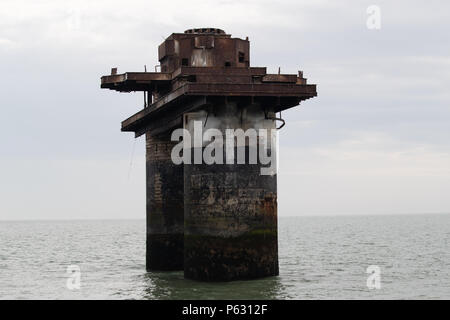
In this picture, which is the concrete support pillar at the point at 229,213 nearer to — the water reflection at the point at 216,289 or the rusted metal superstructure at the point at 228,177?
the rusted metal superstructure at the point at 228,177

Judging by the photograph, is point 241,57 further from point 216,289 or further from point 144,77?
point 216,289

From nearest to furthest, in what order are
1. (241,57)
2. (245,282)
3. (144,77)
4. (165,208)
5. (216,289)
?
(216,289), (245,282), (241,57), (144,77), (165,208)

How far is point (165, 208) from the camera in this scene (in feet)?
123

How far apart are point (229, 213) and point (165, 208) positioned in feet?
26.3

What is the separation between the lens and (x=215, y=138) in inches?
1200

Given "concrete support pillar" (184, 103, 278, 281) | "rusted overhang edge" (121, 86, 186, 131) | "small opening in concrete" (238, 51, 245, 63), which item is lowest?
"concrete support pillar" (184, 103, 278, 281)

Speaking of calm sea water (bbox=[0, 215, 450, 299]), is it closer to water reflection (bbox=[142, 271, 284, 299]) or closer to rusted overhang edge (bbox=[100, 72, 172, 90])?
water reflection (bbox=[142, 271, 284, 299])

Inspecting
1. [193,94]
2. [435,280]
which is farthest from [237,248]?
[435,280]

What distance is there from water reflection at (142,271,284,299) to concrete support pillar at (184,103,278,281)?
389 mm

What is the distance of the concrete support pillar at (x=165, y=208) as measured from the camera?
3709cm

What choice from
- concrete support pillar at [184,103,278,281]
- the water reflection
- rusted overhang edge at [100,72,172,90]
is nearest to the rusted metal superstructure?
concrete support pillar at [184,103,278,281]

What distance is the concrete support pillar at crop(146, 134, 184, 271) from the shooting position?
37.1 meters

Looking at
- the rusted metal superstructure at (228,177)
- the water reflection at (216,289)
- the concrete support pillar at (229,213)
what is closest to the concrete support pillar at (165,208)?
the rusted metal superstructure at (228,177)

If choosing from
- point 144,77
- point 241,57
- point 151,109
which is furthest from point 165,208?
point 241,57
